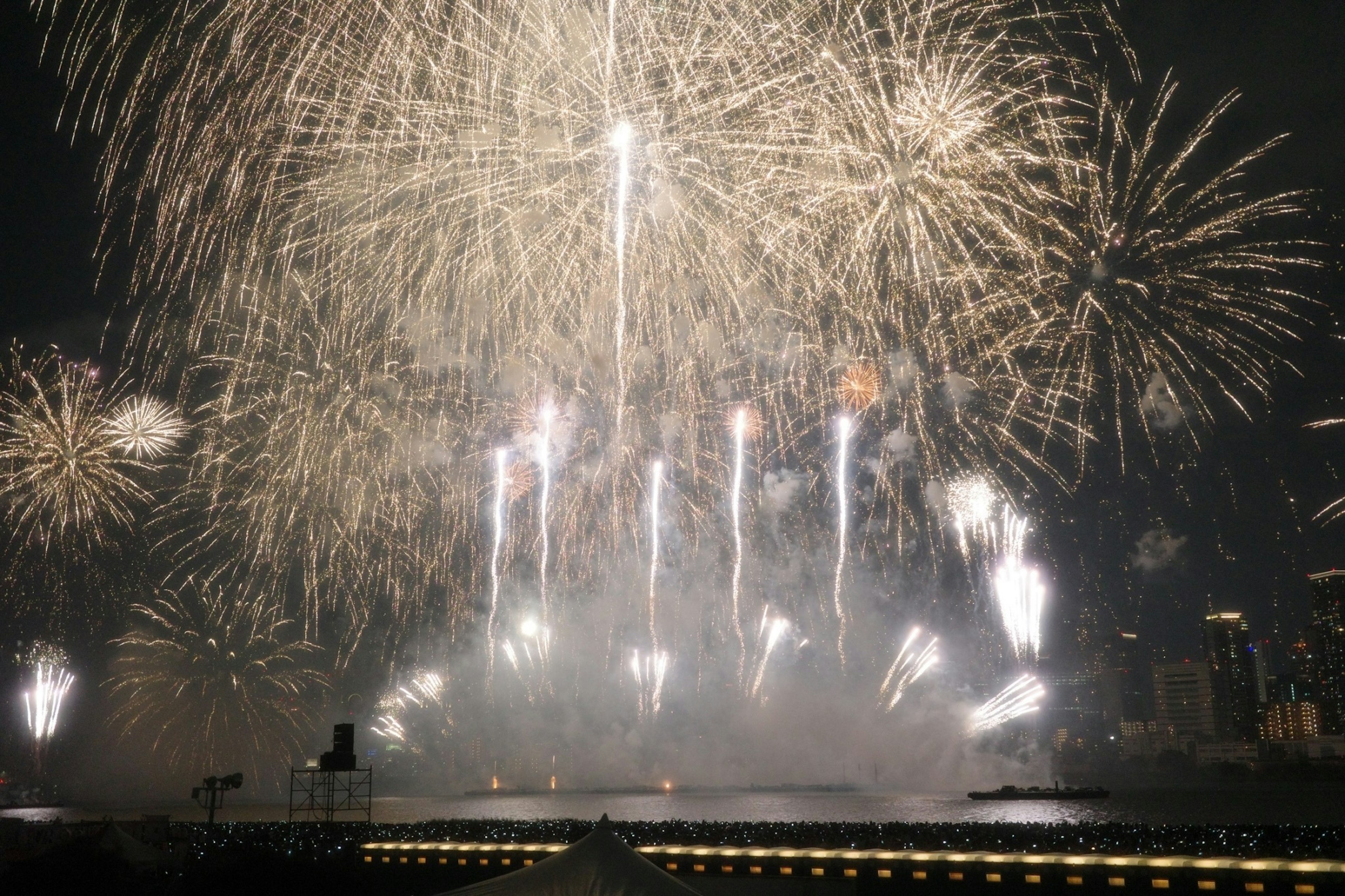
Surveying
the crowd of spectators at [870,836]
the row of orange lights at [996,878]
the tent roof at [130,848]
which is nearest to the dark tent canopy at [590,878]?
the crowd of spectators at [870,836]

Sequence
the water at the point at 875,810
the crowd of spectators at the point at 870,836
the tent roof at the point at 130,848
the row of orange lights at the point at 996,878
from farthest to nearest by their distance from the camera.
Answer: the water at the point at 875,810 < the tent roof at the point at 130,848 < the crowd of spectators at the point at 870,836 < the row of orange lights at the point at 996,878

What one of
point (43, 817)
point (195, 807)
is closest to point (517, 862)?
point (43, 817)

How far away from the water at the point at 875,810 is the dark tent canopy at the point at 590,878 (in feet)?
221

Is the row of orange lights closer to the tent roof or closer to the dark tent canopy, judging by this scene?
the dark tent canopy

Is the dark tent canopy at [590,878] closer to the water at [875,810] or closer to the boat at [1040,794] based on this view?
the water at [875,810]

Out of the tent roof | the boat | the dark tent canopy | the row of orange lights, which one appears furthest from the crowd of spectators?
the boat

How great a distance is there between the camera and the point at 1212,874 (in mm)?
20938

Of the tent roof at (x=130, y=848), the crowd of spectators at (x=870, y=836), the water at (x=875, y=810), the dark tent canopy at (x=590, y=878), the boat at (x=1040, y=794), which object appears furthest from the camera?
the boat at (x=1040, y=794)

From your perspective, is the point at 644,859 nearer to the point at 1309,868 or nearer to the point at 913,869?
the point at 913,869

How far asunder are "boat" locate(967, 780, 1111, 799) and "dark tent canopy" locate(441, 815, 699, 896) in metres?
140

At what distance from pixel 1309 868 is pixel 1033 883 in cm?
526

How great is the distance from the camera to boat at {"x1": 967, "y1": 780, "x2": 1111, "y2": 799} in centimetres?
13950

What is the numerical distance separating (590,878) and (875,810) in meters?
129

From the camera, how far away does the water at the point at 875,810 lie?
97.5m
